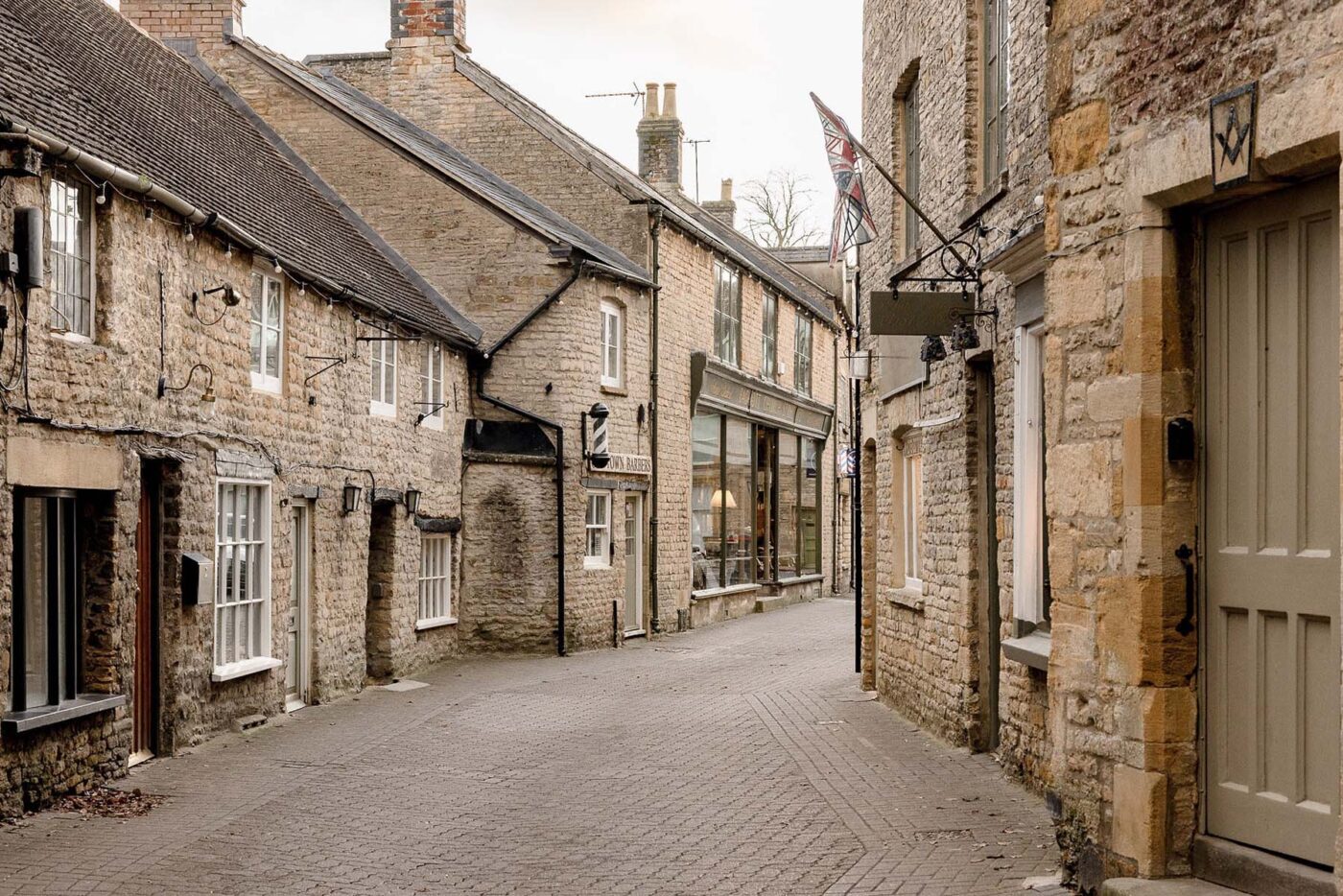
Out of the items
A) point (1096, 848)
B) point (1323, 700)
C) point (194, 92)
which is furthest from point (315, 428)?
point (1323, 700)

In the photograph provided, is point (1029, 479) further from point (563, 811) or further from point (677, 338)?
point (677, 338)

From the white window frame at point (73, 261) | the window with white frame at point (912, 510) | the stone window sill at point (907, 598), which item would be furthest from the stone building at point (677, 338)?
the white window frame at point (73, 261)

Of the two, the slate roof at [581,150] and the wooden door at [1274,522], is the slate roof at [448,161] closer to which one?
the slate roof at [581,150]

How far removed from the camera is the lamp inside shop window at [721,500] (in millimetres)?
27891

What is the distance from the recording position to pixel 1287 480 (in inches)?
222

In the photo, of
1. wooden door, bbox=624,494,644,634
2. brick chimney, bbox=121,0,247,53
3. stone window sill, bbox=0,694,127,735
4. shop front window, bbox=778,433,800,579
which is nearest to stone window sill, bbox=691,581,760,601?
shop front window, bbox=778,433,800,579

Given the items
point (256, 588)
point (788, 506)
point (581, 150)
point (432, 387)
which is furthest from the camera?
point (788, 506)

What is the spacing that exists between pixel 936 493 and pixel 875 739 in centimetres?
213

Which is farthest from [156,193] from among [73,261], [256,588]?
[256,588]

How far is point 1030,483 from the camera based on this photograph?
9.97 meters

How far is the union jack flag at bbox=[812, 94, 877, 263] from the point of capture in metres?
12.7

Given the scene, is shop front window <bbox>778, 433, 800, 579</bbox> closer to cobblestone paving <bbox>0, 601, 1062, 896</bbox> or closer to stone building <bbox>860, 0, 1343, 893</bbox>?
cobblestone paving <bbox>0, 601, 1062, 896</bbox>

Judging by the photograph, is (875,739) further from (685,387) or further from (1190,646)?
(685,387)

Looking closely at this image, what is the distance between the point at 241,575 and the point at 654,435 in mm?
11474
